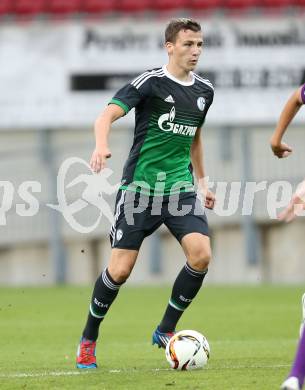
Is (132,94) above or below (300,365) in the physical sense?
above

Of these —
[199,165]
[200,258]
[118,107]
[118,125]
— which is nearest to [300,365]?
[200,258]

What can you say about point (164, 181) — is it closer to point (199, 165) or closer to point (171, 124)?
point (171, 124)

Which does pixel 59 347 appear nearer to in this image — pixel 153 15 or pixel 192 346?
pixel 192 346

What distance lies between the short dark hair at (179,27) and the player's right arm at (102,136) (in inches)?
27.3

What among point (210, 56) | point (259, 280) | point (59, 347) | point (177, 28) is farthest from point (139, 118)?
point (259, 280)

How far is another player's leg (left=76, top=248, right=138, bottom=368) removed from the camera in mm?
7133

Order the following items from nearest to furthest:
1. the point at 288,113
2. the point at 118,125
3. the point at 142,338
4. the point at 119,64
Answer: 1. the point at 288,113
2. the point at 142,338
3. the point at 119,64
4. the point at 118,125

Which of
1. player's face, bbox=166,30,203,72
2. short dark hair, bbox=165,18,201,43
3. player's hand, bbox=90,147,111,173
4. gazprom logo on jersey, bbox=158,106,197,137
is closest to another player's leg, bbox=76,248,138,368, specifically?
gazprom logo on jersey, bbox=158,106,197,137

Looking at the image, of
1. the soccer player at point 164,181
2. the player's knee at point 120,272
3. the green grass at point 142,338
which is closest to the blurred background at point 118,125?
the green grass at point 142,338

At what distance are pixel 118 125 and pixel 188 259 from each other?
438 inches

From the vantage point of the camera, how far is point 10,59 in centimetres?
1797

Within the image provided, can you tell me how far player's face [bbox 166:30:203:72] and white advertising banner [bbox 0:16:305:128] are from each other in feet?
34.1

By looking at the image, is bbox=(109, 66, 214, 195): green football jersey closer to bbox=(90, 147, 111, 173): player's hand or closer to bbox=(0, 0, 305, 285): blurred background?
bbox=(90, 147, 111, 173): player's hand

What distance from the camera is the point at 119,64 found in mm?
17906
